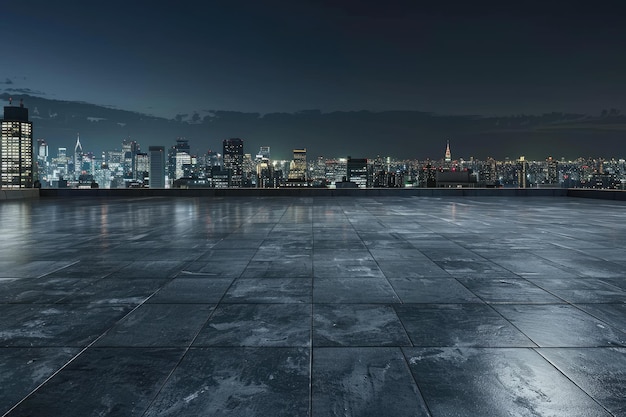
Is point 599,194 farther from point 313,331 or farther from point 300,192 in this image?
point 313,331

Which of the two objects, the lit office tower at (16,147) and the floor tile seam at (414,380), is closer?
the floor tile seam at (414,380)

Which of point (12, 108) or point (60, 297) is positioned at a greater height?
point (12, 108)

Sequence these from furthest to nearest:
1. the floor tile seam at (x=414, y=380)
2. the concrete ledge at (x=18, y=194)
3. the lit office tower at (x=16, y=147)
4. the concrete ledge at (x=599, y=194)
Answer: the lit office tower at (x=16, y=147) → the concrete ledge at (x=18, y=194) → the concrete ledge at (x=599, y=194) → the floor tile seam at (x=414, y=380)

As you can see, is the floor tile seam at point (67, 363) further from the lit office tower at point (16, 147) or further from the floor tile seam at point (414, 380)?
the lit office tower at point (16, 147)

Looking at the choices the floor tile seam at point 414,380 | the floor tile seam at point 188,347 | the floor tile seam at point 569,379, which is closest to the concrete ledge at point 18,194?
the floor tile seam at point 188,347

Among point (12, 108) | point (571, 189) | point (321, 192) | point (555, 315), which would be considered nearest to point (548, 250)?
point (555, 315)

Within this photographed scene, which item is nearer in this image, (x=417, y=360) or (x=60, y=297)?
(x=417, y=360)

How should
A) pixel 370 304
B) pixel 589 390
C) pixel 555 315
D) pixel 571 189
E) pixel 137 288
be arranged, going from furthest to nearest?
1. pixel 571 189
2. pixel 137 288
3. pixel 370 304
4. pixel 555 315
5. pixel 589 390

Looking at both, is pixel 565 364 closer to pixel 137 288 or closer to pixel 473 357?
pixel 473 357
